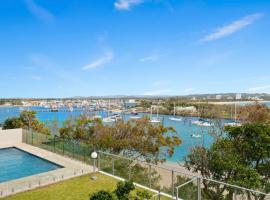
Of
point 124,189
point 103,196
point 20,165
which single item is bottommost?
point 20,165

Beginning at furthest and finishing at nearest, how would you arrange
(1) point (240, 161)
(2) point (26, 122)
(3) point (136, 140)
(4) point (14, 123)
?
(2) point (26, 122)
(4) point (14, 123)
(3) point (136, 140)
(1) point (240, 161)

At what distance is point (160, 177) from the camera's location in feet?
38.8

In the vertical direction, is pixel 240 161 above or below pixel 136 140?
above

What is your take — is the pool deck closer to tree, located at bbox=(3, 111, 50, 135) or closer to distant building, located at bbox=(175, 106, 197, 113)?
tree, located at bbox=(3, 111, 50, 135)

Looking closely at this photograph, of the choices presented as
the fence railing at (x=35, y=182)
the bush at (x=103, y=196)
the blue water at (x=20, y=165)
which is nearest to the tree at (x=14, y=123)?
the blue water at (x=20, y=165)

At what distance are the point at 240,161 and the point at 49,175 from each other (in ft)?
31.7

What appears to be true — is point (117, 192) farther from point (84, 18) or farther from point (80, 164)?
point (84, 18)

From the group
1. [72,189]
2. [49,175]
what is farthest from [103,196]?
[49,175]

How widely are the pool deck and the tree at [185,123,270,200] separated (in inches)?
257

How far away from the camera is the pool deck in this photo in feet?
39.4

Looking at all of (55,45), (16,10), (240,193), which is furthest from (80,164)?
(55,45)

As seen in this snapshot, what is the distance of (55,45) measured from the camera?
95.3ft

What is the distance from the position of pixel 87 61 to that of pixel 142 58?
733 centimetres

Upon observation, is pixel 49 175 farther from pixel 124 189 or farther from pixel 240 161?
pixel 240 161
